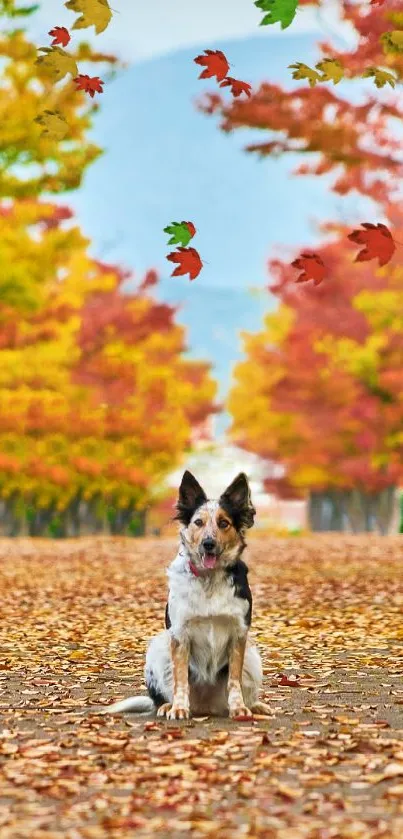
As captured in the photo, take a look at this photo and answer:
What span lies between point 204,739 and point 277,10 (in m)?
3.98

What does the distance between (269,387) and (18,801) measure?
35.4 m

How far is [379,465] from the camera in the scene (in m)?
37.9

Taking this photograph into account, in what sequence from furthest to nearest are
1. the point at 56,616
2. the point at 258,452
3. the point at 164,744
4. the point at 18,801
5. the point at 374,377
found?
the point at 258,452 < the point at 374,377 < the point at 56,616 < the point at 164,744 < the point at 18,801

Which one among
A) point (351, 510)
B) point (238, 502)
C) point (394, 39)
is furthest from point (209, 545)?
point (351, 510)

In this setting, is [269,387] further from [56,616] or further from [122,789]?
[122,789]

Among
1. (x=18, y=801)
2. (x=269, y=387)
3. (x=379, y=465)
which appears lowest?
(x=18, y=801)

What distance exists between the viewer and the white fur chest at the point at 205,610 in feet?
25.4

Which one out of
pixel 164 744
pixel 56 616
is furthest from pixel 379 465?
pixel 164 744

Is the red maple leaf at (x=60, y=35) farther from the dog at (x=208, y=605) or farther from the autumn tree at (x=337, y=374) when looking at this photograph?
the autumn tree at (x=337, y=374)

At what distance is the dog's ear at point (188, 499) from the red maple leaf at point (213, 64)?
242 cm

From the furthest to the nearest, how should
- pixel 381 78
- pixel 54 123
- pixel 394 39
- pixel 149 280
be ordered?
pixel 149 280, pixel 394 39, pixel 381 78, pixel 54 123

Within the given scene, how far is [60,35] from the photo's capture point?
8.45 metres

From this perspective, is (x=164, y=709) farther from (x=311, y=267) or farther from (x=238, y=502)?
(x=311, y=267)

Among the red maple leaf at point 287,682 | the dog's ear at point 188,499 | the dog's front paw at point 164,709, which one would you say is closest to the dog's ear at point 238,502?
the dog's ear at point 188,499
